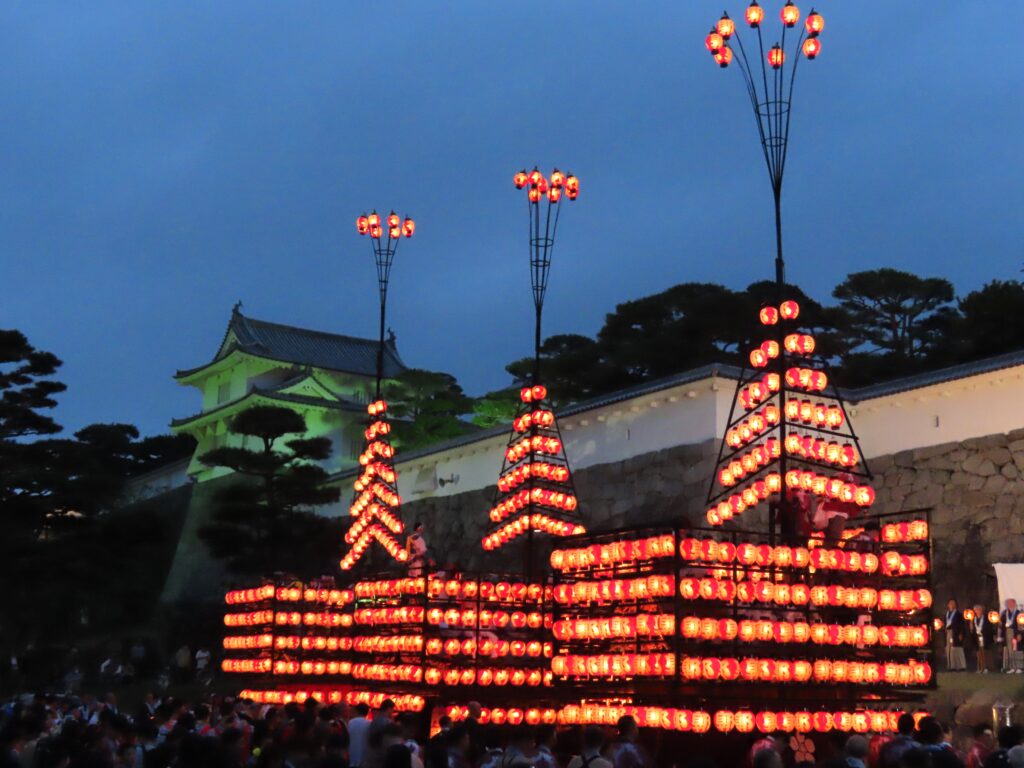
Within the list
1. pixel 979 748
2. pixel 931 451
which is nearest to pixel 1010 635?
pixel 931 451

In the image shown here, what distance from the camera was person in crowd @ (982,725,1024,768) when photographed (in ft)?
26.2

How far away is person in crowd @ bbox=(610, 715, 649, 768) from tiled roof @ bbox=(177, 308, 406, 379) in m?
38.9

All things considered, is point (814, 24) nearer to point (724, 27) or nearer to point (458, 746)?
point (724, 27)

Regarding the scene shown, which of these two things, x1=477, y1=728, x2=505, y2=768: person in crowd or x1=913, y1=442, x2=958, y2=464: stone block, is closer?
x1=477, y1=728, x2=505, y2=768: person in crowd

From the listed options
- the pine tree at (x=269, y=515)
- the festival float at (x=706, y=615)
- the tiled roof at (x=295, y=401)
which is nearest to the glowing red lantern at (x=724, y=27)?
the festival float at (x=706, y=615)

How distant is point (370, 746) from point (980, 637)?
14302 mm

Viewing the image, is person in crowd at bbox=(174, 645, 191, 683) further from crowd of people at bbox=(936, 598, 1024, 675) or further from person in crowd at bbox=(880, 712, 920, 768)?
person in crowd at bbox=(880, 712, 920, 768)

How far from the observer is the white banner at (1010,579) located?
1991cm

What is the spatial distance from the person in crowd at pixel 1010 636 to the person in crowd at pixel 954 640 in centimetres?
86

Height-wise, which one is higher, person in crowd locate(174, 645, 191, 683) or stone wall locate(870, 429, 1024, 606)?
stone wall locate(870, 429, 1024, 606)

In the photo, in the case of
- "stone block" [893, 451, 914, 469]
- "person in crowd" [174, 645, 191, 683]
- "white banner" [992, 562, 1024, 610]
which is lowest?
"person in crowd" [174, 645, 191, 683]

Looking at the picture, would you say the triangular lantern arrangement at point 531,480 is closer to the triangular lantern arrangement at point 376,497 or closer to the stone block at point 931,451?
the triangular lantern arrangement at point 376,497

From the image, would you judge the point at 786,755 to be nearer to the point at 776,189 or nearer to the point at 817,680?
the point at 817,680

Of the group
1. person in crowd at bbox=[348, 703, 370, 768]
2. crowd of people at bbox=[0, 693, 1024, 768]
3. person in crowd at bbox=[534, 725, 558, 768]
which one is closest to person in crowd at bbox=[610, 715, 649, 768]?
crowd of people at bbox=[0, 693, 1024, 768]
